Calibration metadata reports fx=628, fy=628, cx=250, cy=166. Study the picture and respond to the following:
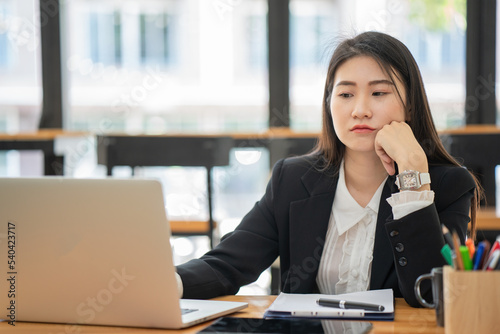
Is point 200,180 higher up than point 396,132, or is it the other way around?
point 396,132

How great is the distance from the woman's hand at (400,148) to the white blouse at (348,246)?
0.41 feet

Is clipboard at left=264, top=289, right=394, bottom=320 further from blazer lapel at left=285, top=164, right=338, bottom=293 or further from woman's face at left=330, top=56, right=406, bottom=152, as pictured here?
woman's face at left=330, top=56, right=406, bottom=152

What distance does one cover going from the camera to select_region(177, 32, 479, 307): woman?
4.60 ft

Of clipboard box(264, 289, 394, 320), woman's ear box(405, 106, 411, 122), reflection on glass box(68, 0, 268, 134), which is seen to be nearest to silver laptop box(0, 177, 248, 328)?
clipboard box(264, 289, 394, 320)

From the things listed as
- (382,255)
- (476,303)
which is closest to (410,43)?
(382,255)

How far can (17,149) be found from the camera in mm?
4000

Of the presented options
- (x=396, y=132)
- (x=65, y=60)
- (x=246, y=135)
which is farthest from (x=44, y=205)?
(x=65, y=60)

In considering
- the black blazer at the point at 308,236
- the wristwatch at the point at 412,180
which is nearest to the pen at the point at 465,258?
the black blazer at the point at 308,236

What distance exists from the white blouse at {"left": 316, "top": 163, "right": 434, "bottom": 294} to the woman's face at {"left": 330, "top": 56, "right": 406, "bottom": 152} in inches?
5.6

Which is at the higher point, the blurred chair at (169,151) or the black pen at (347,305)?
the blurred chair at (169,151)

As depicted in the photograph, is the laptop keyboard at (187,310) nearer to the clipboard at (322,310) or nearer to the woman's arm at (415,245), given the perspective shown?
the clipboard at (322,310)

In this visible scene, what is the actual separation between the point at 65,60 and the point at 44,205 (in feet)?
13.1

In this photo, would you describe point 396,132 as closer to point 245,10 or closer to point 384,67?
point 384,67

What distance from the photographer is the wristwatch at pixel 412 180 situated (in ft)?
4.40
